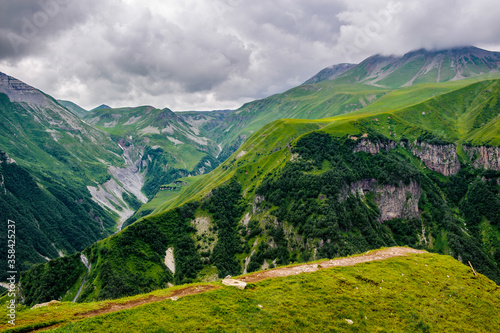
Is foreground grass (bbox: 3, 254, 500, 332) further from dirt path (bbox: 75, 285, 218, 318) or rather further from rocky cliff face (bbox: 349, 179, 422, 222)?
rocky cliff face (bbox: 349, 179, 422, 222)

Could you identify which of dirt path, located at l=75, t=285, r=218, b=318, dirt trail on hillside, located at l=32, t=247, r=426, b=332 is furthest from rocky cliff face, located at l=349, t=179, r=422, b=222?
dirt path, located at l=75, t=285, r=218, b=318

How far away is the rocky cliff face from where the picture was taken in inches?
7470

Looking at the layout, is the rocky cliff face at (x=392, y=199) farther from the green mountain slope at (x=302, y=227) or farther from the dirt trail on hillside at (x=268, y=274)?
the dirt trail on hillside at (x=268, y=274)

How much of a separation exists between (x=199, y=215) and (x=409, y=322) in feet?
550

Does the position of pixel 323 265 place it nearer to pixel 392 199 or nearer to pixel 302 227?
pixel 302 227

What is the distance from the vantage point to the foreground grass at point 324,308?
94.5 ft

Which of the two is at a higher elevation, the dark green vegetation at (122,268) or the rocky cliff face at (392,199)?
the rocky cliff face at (392,199)

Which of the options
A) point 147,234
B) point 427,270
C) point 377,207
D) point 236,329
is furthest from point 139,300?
point 377,207

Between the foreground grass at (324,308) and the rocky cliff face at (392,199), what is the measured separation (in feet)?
514

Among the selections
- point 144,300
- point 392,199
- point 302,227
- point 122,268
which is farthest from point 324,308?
point 392,199

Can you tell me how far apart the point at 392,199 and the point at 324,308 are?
187 meters

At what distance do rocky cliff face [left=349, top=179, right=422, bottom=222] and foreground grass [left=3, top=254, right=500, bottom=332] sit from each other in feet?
514

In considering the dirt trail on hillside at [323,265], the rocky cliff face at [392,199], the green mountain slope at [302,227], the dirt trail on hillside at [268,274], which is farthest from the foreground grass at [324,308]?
the rocky cliff face at [392,199]

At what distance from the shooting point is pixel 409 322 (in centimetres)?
3209
